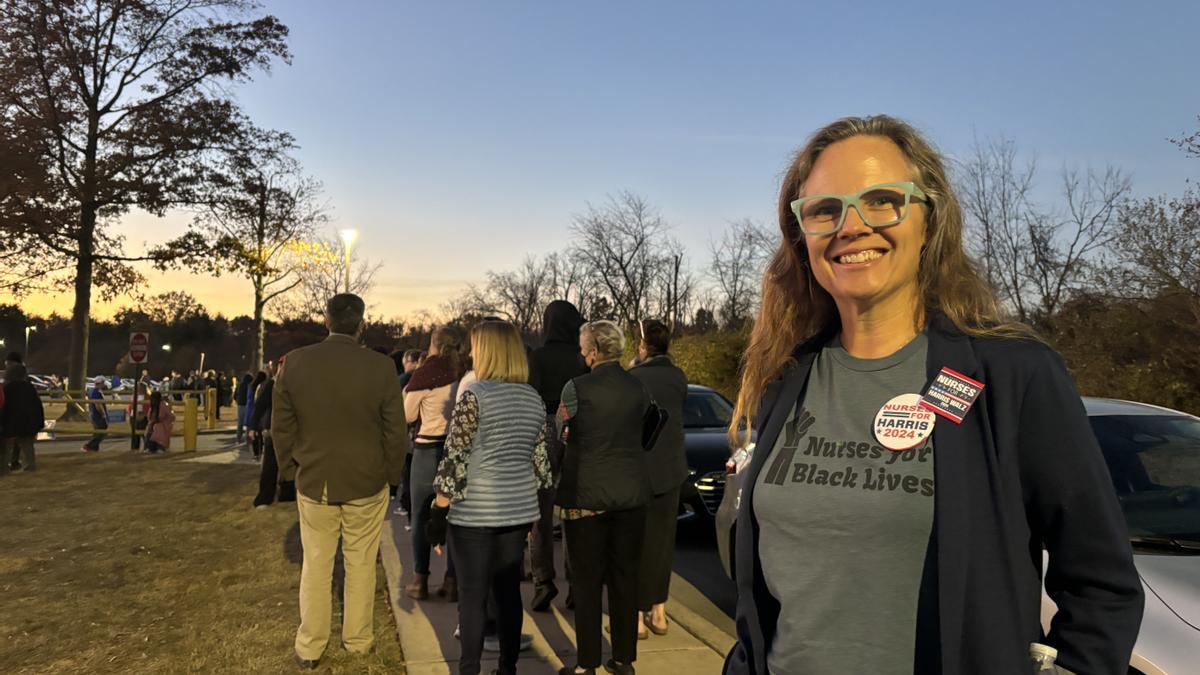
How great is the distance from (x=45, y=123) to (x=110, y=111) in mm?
2289

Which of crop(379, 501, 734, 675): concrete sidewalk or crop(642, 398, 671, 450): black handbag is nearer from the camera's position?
crop(379, 501, 734, 675): concrete sidewalk

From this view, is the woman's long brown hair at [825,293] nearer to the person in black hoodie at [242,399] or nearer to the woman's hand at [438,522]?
the woman's hand at [438,522]

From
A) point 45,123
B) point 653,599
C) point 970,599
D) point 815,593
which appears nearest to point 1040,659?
point 970,599

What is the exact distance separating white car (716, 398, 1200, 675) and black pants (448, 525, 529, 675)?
2.55 m

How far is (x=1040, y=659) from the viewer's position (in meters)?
1.38

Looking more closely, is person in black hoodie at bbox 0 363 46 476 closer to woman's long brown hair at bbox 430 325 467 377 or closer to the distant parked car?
woman's long brown hair at bbox 430 325 467 377

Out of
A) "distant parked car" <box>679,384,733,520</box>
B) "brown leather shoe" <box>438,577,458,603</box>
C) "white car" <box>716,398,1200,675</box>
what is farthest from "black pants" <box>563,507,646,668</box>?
"distant parked car" <box>679,384,733,520</box>

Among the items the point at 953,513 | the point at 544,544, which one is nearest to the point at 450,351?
the point at 544,544

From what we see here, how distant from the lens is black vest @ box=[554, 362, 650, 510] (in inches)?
177

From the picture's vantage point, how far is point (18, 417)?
1269cm

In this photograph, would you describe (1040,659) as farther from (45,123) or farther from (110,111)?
(110,111)

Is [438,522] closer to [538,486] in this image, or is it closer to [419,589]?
[538,486]

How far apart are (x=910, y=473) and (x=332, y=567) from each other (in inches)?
163

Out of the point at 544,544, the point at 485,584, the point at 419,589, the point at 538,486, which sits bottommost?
the point at 419,589
